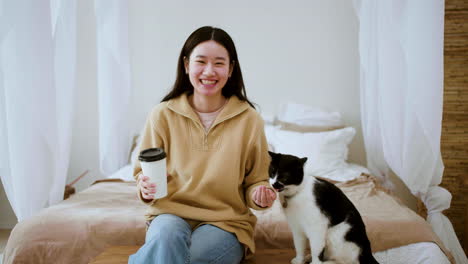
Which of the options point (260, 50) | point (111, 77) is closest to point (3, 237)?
point (111, 77)

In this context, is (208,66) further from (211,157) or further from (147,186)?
(147,186)

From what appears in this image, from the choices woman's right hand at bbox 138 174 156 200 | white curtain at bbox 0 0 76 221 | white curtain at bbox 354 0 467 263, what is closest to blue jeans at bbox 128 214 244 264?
woman's right hand at bbox 138 174 156 200

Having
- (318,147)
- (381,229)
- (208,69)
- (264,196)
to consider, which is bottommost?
(381,229)

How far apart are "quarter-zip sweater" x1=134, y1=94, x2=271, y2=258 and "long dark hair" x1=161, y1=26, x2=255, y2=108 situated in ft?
0.25

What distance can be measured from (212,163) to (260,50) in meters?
1.92

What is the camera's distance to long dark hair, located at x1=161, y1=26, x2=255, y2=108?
3.98 feet

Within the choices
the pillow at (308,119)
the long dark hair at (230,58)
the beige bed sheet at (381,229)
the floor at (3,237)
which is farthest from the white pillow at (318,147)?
the floor at (3,237)

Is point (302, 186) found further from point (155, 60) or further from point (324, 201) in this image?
point (155, 60)

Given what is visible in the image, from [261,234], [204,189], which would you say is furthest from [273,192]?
[261,234]

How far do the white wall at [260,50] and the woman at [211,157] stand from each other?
64.8 inches

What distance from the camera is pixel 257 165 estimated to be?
123cm

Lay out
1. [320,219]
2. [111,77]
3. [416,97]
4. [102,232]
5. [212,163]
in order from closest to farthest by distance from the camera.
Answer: [320,219], [212,163], [102,232], [416,97], [111,77]

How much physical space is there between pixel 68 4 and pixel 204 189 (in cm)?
123

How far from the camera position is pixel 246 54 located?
288 cm
